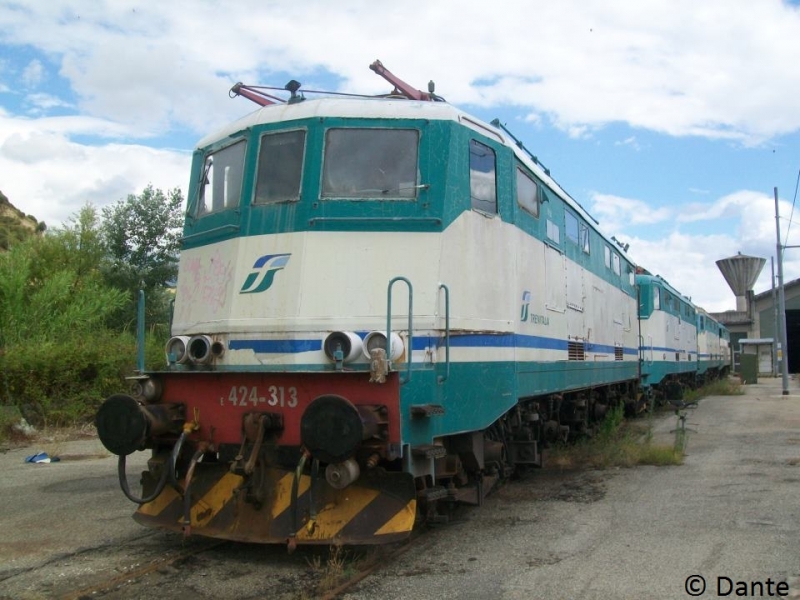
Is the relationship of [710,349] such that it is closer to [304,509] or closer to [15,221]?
[304,509]

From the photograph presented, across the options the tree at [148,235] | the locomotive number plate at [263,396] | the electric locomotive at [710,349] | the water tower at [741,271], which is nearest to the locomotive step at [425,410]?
the locomotive number plate at [263,396]

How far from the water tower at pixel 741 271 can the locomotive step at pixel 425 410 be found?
50708mm

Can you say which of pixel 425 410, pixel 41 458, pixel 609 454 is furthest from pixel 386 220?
pixel 41 458

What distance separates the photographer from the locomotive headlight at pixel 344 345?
5.06 metres

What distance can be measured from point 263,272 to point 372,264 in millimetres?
828

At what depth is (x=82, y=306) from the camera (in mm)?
16812

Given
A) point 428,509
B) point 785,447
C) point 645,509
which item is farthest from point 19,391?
point 785,447

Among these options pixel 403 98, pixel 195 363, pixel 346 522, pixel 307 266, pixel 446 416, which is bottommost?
pixel 346 522

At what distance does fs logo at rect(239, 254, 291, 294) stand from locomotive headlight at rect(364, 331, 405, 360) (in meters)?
0.91

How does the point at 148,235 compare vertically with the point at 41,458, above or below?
above

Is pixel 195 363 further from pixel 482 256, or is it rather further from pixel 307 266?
pixel 482 256

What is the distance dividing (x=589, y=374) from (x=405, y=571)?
5300 mm

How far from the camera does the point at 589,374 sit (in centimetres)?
966

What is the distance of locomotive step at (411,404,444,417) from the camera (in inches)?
198
